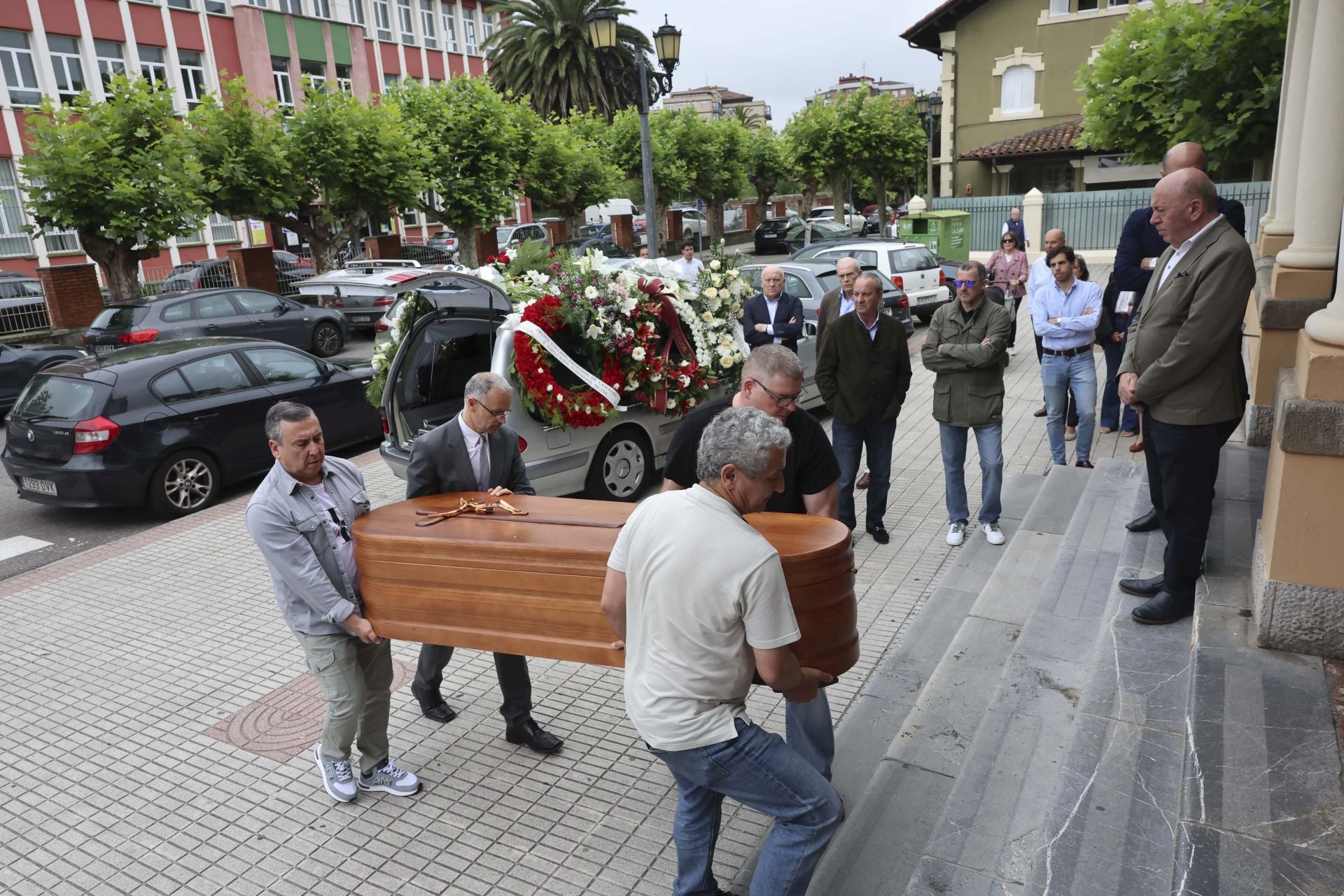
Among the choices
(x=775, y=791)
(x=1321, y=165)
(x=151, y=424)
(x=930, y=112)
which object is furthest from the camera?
(x=930, y=112)

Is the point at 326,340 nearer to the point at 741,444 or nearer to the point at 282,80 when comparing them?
the point at 741,444

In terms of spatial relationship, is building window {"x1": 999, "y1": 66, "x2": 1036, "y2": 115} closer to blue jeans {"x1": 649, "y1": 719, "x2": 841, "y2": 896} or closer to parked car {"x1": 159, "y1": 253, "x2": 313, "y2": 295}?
parked car {"x1": 159, "y1": 253, "x2": 313, "y2": 295}

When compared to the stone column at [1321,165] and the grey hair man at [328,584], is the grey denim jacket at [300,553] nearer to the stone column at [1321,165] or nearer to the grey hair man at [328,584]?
the grey hair man at [328,584]

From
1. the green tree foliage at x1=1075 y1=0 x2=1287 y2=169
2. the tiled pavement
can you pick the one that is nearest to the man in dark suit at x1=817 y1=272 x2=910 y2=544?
the tiled pavement

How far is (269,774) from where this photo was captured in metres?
4.86

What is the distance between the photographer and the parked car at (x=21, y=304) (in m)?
19.2

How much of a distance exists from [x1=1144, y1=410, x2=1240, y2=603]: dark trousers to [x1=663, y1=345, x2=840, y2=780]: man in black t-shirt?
5.25 ft

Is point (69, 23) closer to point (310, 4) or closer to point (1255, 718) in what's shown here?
point (310, 4)

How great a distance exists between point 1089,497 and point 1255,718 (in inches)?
136

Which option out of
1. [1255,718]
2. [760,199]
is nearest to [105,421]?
[1255,718]

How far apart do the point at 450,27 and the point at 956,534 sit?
162 feet

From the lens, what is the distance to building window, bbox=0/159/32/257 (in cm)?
3047

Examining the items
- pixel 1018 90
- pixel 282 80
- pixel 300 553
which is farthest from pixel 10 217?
pixel 300 553

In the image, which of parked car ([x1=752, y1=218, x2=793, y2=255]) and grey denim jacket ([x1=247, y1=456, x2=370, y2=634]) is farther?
parked car ([x1=752, y1=218, x2=793, y2=255])
